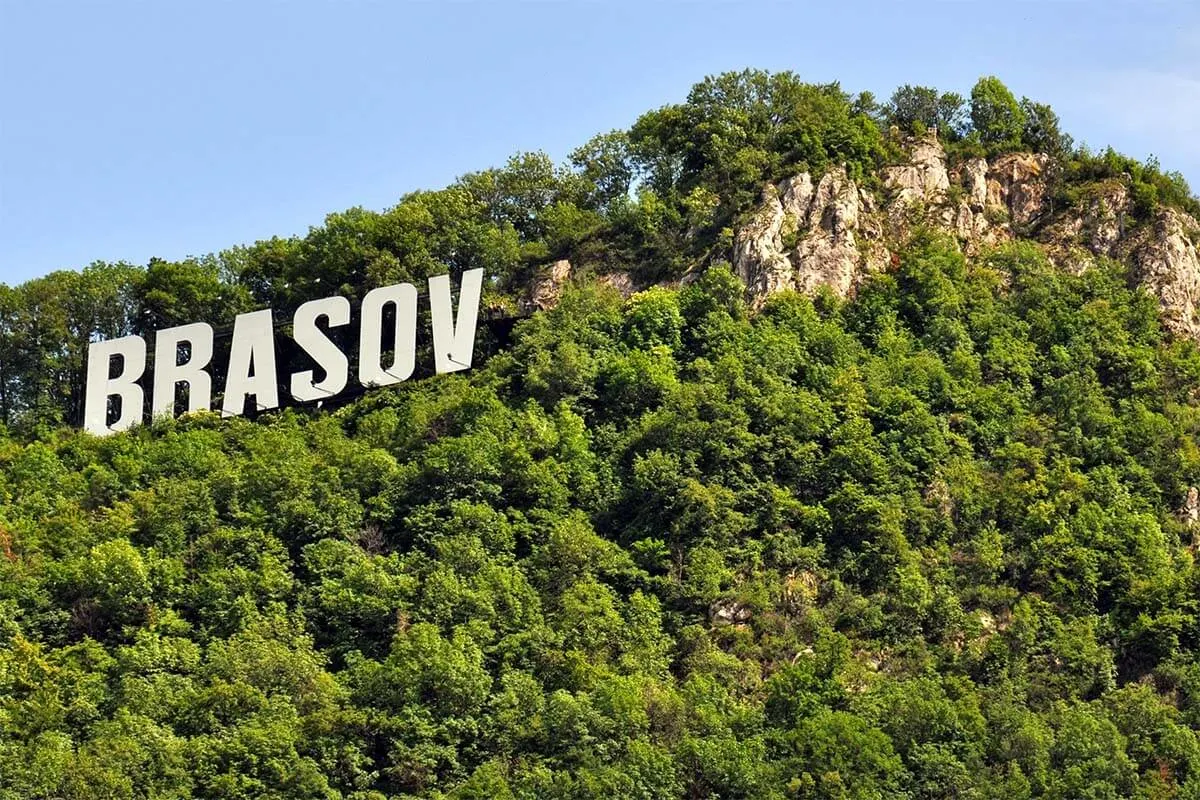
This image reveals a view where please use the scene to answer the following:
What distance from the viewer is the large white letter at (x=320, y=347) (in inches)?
3711

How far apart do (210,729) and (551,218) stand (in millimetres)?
32859

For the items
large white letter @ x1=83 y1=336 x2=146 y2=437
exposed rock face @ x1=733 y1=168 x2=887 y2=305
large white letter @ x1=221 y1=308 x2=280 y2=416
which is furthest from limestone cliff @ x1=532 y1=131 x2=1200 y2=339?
large white letter @ x1=83 y1=336 x2=146 y2=437

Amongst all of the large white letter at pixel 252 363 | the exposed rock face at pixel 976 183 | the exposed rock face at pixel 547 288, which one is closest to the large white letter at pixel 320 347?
the large white letter at pixel 252 363

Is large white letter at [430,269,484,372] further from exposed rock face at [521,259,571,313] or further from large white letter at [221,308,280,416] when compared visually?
large white letter at [221,308,280,416]

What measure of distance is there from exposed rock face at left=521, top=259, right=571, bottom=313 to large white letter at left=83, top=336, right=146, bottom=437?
47.2 ft

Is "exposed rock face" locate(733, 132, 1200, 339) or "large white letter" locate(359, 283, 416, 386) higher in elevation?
"exposed rock face" locate(733, 132, 1200, 339)

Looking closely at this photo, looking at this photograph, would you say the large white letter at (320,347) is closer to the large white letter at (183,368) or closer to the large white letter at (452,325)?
the large white letter at (183,368)

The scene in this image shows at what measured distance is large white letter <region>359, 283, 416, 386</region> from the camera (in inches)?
3696

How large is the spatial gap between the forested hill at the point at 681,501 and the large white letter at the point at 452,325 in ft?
3.17

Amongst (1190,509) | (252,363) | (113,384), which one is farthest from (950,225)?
(113,384)

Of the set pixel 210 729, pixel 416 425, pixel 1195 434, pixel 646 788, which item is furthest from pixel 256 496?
pixel 1195 434

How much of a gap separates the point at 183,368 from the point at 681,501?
21868 millimetres

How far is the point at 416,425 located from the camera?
89188mm

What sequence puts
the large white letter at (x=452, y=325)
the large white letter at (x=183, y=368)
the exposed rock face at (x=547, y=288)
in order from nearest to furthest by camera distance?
the large white letter at (x=452, y=325)
the large white letter at (x=183, y=368)
the exposed rock face at (x=547, y=288)
